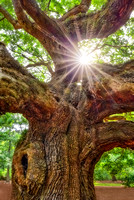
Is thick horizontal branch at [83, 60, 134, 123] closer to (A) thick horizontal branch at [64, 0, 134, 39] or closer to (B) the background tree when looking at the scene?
(B) the background tree

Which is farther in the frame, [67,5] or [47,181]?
[67,5]

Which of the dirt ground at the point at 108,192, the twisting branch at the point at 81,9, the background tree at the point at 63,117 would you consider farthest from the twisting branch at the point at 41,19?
the dirt ground at the point at 108,192

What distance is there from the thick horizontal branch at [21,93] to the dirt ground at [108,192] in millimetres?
6253

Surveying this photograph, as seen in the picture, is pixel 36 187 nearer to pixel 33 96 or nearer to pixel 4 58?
pixel 33 96

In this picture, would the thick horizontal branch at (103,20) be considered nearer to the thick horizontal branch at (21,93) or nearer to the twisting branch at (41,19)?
the twisting branch at (41,19)

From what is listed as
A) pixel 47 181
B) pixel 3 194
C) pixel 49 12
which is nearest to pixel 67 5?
pixel 49 12

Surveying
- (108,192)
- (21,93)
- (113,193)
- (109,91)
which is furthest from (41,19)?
(113,193)

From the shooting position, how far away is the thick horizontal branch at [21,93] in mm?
2852

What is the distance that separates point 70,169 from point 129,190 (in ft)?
23.7

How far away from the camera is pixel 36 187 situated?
282 centimetres

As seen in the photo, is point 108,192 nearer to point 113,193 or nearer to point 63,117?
point 113,193

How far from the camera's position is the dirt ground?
7.86m

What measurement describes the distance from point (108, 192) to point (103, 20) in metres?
7.69

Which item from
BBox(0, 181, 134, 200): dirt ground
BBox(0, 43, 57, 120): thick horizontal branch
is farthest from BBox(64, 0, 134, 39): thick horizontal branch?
BBox(0, 181, 134, 200): dirt ground
